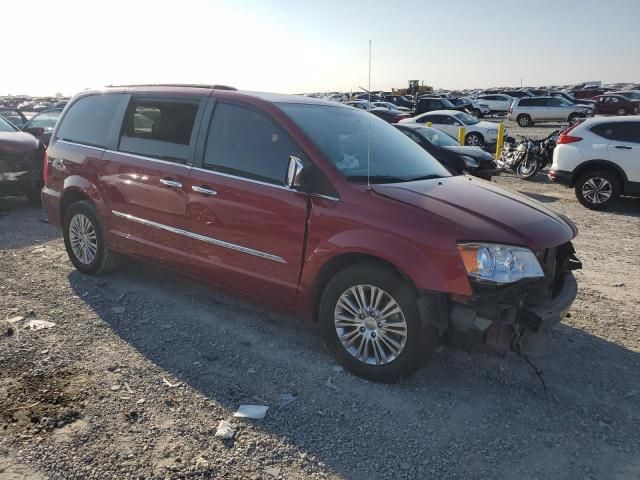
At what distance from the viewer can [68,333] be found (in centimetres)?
419

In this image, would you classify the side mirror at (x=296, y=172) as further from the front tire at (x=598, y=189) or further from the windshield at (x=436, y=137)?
the windshield at (x=436, y=137)

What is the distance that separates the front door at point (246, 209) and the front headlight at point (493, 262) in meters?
1.14

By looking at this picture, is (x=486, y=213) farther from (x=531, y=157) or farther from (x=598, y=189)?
(x=531, y=157)

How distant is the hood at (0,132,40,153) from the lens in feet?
26.9

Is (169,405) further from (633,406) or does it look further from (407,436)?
(633,406)

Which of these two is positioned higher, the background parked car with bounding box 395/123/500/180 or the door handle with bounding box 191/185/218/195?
the door handle with bounding box 191/185/218/195

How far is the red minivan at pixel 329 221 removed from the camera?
321 centimetres

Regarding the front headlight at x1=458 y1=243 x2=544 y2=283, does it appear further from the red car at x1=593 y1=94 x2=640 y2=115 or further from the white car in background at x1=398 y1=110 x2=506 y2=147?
the red car at x1=593 y1=94 x2=640 y2=115

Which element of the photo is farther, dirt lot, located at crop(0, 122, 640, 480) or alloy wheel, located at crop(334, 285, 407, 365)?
alloy wheel, located at crop(334, 285, 407, 365)

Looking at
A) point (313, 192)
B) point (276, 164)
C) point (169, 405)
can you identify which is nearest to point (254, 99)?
point (276, 164)

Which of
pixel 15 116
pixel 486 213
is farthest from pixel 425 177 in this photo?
pixel 15 116

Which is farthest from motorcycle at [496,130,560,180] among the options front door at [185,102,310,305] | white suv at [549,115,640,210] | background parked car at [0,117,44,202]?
front door at [185,102,310,305]

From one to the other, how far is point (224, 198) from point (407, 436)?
2155 millimetres

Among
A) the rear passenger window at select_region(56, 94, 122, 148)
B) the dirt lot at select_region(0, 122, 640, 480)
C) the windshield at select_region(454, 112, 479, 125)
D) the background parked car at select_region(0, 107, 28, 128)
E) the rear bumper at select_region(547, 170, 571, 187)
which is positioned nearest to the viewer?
the dirt lot at select_region(0, 122, 640, 480)
